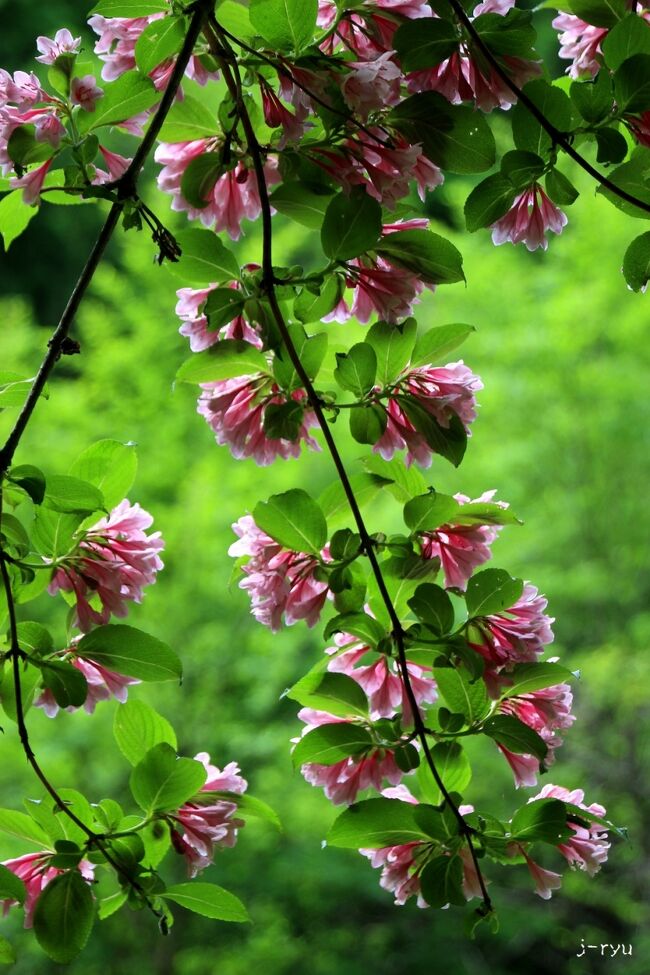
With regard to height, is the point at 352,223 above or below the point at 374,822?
above

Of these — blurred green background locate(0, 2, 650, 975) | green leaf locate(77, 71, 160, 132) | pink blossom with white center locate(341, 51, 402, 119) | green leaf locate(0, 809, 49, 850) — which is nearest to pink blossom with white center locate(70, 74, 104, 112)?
green leaf locate(77, 71, 160, 132)

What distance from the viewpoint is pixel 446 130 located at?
51cm

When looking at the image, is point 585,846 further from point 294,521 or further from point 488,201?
point 488,201

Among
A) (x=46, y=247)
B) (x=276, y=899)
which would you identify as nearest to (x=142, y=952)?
(x=276, y=899)

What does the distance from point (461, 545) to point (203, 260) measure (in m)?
0.19

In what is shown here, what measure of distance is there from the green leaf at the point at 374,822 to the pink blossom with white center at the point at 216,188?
282 mm

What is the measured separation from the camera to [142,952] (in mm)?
3768

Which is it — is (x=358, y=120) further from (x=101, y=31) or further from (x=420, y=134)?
(x=101, y=31)

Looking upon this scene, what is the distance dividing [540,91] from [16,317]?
426 centimetres

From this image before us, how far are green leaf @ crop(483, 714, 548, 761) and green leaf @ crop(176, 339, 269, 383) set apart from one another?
205 mm

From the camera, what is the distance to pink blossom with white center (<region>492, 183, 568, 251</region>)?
0.57 m

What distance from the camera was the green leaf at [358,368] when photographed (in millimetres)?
534

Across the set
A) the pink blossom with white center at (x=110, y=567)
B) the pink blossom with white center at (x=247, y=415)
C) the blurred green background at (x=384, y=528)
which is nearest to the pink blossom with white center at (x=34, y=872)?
the pink blossom with white center at (x=110, y=567)

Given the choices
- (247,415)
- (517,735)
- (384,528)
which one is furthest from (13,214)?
(384,528)
